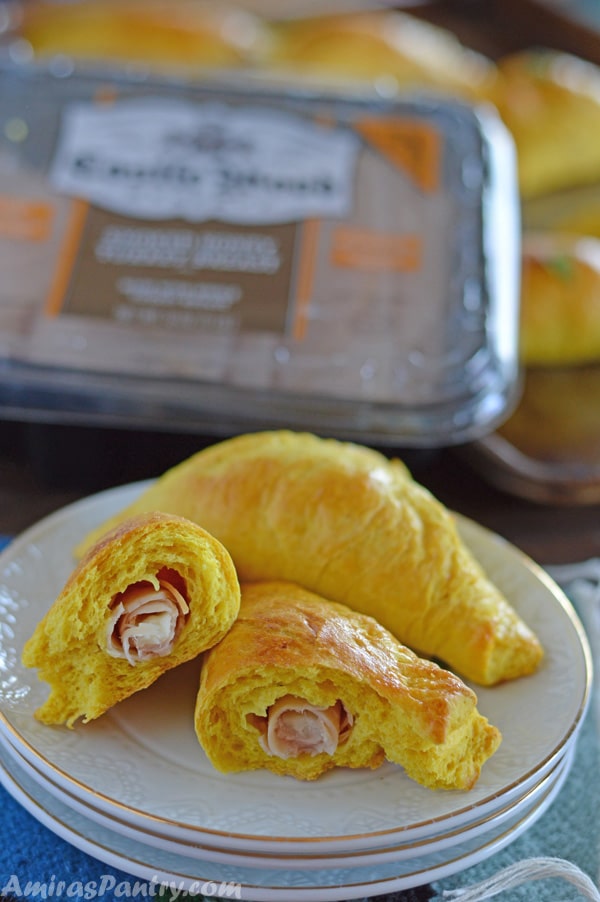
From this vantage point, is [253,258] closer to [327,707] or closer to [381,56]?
[327,707]

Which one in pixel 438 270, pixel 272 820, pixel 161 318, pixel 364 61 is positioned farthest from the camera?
pixel 364 61

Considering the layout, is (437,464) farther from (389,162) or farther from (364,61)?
(364,61)

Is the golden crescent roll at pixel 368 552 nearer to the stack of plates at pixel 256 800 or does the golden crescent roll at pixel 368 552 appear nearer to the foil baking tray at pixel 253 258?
the stack of plates at pixel 256 800

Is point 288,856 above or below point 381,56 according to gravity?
below

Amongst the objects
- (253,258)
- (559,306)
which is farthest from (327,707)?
(559,306)

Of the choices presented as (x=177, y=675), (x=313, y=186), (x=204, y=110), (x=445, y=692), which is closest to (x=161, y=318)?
(x=313, y=186)

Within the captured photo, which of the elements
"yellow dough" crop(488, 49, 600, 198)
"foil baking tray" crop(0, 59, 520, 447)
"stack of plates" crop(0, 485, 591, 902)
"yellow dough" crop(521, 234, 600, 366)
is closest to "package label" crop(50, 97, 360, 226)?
"foil baking tray" crop(0, 59, 520, 447)

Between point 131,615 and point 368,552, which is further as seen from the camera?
point 368,552

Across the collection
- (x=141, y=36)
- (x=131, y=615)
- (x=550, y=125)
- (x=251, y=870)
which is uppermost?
(x=550, y=125)

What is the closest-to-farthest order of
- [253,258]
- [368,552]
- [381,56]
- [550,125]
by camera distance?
[368,552], [253,258], [550,125], [381,56]
